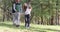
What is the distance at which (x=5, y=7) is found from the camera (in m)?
22.3

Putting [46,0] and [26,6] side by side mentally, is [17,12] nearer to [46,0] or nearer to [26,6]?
[26,6]

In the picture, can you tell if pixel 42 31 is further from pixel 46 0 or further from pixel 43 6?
pixel 43 6

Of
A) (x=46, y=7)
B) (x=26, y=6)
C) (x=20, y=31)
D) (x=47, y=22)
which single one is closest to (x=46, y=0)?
(x=46, y=7)

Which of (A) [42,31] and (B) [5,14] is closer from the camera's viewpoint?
(A) [42,31]

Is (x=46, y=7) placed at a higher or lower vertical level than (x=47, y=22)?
higher

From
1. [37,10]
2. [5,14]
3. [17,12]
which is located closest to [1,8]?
[5,14]

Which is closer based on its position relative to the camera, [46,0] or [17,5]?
[17,5]

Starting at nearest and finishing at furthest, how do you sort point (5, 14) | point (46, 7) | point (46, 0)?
point (46, 0), point (46, 7), point (5, 14)

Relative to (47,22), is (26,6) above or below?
above

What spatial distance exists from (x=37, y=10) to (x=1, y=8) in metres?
6.24

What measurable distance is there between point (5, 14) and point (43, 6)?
22.6ft

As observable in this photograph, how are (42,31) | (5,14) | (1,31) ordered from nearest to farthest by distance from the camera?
1. (1,31)
2. (42,31)
3. (5,14)

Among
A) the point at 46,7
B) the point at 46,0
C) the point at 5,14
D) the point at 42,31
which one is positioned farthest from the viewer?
the point at 5,14

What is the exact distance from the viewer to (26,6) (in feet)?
40.6
